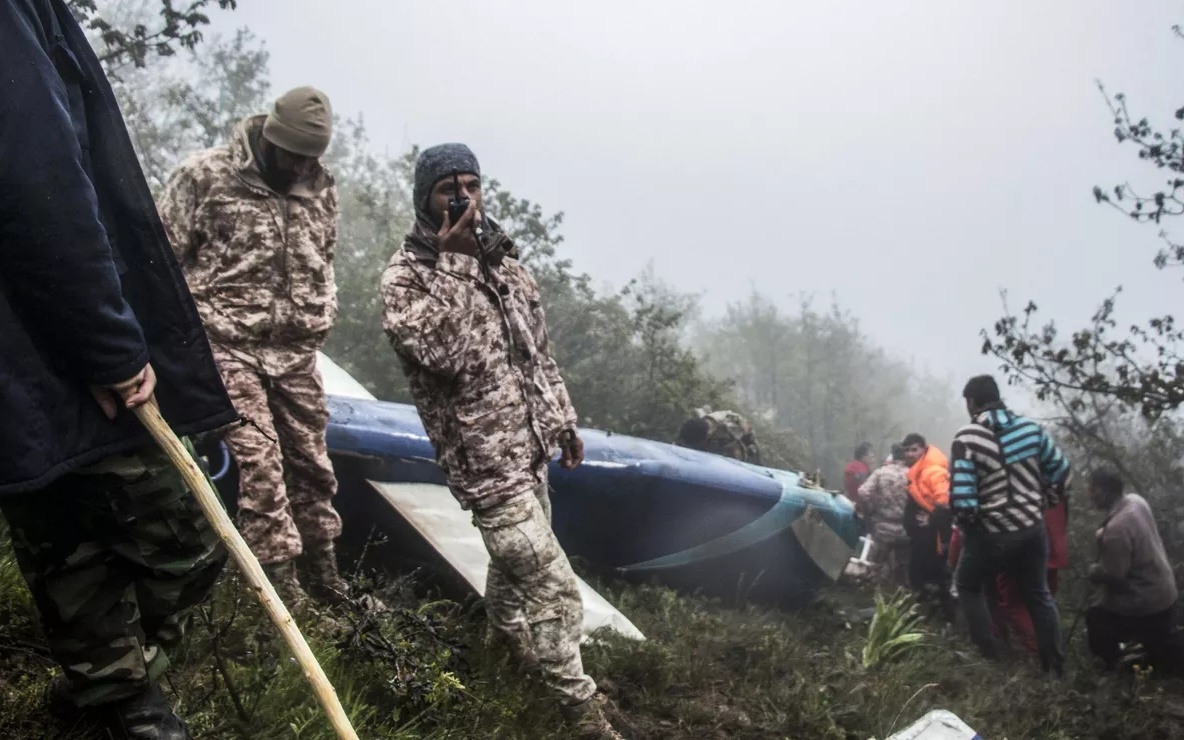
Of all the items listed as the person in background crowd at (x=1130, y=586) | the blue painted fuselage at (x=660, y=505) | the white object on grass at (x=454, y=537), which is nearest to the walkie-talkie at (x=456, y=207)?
the white object on grass at (x=454, y=537)

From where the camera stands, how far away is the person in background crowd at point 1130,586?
6699mm

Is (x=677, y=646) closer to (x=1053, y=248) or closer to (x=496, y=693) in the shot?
(x=496, y=693)

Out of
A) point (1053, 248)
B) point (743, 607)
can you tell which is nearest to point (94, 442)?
point (743, 607)

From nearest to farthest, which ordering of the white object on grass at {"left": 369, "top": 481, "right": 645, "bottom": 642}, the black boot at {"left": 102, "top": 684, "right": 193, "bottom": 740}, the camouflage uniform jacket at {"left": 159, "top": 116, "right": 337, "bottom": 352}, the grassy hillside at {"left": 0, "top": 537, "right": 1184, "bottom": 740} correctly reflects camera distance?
the black boot at {"left": 102, "top": 684, "right": 193, "bottom": 740}
the grassy hillside at {"left": 0, "top": 537, "right": 1184, "bottom": 740}
the camouflage uniform jacket at {"left": 159, "top": 116, "right": 337, "bottom": 352}
the white object on grass at {"left": 369, "top": 481, "right": 645, "bottom": 642}

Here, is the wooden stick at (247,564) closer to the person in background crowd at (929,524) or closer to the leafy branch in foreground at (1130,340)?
the leafy branch in foreground at (1130,340)

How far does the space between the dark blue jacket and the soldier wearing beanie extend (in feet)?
5.11

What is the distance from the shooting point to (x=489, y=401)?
128 inches

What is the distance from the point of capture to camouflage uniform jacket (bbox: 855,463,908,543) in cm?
984

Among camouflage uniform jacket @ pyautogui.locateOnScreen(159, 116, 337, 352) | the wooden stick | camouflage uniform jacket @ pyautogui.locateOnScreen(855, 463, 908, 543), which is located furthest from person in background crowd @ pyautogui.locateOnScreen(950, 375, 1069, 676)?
the wooden stick

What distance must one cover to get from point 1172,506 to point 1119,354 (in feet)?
13.3

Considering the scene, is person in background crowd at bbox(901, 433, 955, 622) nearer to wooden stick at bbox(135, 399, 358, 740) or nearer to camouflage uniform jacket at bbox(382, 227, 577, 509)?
camouflage uniform jacket at bbox(382, 227, 577, 509)

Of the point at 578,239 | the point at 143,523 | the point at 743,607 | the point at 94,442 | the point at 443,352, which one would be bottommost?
the point at 743,607

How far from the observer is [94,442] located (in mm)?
1779

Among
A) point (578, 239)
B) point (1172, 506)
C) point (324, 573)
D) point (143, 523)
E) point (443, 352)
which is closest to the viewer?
point (143, 523)
